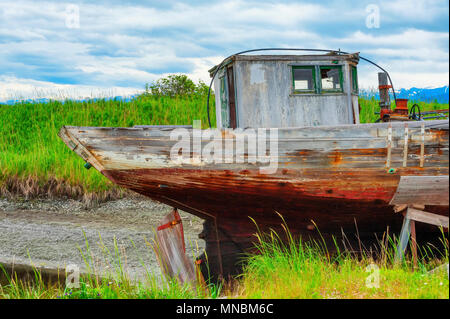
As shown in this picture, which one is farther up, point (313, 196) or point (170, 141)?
point (170, 141)

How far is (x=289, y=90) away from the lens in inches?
266

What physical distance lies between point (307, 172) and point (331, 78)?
2021mm

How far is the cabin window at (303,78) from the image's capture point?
22.4 ft

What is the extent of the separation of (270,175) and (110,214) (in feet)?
20.2

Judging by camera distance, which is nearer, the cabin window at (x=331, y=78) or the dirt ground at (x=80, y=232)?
the cabin window at (x=331, y=78)

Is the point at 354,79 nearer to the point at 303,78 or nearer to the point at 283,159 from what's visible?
the point at 303,78

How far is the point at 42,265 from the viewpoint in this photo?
724 cm

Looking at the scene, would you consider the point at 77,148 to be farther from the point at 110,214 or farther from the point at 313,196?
the point at 110,214

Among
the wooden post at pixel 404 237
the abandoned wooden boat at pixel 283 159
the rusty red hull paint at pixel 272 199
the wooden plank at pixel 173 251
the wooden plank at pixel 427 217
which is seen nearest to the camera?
the wooden plank at pixel 427 217

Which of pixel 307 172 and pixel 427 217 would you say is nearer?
pixel 427 217

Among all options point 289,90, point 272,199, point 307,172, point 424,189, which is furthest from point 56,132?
point 424,189

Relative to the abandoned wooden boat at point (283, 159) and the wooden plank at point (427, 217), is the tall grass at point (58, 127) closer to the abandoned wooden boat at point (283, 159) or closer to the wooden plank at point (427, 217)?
the abandoned wooden boat at point (283, 159)

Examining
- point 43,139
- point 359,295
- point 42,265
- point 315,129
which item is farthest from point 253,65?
point 43,139

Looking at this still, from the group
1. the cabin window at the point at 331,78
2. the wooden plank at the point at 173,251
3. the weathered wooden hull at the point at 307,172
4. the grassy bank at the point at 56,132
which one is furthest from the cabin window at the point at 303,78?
the grassy bank at the point at 56,132
